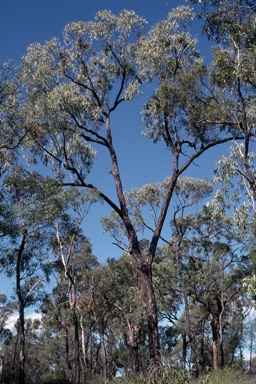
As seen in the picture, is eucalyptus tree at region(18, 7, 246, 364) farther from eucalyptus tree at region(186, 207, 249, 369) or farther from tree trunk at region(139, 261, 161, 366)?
eucalyptus tree at region(186, 207, 249, 369)

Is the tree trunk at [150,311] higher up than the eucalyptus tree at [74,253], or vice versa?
the eucalyptus tree at [74,253]

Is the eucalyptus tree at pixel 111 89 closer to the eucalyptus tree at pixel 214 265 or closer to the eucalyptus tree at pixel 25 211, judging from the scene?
the eucalyptus tree at pixel 25 211

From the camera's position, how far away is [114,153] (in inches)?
603

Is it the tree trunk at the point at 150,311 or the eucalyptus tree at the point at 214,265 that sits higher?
the eucalyptus tree at the point at 214,265

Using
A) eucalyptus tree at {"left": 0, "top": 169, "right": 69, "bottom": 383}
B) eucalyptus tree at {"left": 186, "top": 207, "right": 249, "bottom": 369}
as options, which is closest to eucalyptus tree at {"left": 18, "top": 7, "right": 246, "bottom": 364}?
eucalyptus tree at {"left": 0, "top": 169, "right": 69, "bottom": 383}

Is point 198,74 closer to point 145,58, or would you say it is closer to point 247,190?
point 145,58

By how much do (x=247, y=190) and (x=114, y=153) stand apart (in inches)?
181

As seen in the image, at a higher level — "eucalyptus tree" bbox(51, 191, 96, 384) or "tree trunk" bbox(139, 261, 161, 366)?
"eucalyptus tree" bbox(51, 191, 96, 384)

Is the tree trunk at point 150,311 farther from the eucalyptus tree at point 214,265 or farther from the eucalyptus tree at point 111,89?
the eucalyptus tree at point 214,265

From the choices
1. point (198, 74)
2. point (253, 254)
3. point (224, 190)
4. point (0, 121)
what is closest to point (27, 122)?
point (0, 121)

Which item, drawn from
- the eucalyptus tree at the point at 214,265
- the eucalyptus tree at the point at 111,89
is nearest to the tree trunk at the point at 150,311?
the eucalyptus tree at the point at 111,89

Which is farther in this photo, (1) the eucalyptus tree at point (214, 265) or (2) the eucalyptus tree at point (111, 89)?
(1) the eucalyptus tree at point (214, 265)

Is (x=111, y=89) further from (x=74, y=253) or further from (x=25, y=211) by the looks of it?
(x=74, y=253)

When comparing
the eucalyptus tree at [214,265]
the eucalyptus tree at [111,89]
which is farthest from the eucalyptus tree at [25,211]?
the eucalyptus tree at [214,265]
